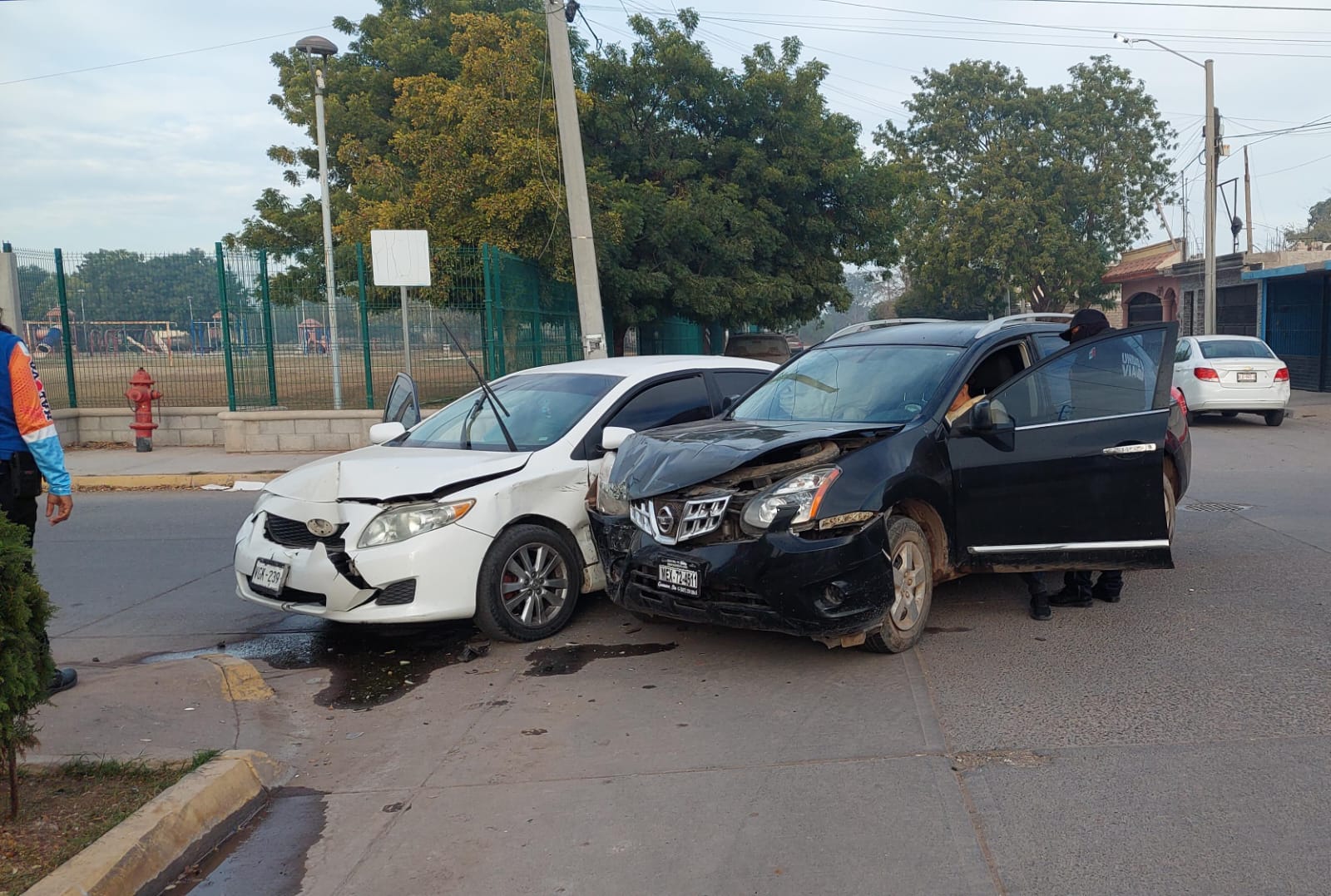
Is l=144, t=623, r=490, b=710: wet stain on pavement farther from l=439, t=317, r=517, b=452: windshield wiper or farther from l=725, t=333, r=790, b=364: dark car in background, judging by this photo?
l=725, t=333, r=790, b=364: dark car in background

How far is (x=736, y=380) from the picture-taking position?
8.05m

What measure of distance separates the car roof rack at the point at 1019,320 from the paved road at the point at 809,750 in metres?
1.70

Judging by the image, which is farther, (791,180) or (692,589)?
(791,180)

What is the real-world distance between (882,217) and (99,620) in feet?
78.6

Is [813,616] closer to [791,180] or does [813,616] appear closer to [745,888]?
[745,888]

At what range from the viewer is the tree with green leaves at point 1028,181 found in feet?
150

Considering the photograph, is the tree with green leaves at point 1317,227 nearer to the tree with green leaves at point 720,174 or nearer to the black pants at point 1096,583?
the tree with green leaves at point 720,174

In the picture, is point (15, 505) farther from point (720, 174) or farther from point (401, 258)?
point (720, 174)

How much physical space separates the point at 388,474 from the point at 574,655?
4.71ft

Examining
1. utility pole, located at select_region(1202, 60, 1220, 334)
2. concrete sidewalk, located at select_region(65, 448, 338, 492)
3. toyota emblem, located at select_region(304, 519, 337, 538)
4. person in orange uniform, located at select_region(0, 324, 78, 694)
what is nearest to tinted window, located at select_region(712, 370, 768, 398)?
toyota emblem, located at select_region(304, 519, 337, 538)

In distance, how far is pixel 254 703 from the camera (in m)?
5.59

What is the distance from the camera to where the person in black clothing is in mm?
6613

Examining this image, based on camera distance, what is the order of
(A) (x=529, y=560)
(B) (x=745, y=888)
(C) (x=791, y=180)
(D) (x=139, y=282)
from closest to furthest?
(B) (x=745, y=888) < (A) (x=529, y=560) < (D) (x=139, y=282) < (C) (x=791, y=180)

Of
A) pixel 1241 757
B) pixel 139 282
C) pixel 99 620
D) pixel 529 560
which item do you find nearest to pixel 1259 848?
pixel 1241 757
